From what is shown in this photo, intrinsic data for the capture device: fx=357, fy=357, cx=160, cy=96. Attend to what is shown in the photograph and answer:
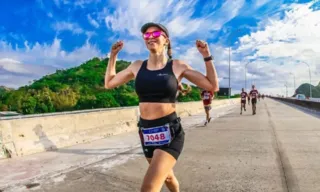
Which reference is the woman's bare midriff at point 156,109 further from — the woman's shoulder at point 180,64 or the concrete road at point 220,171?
the concrete road at point 220,171

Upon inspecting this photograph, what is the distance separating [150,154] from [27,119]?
5460 mm

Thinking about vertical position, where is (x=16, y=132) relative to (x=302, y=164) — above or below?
above

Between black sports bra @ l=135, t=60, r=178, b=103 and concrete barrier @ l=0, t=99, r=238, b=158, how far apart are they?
501cm

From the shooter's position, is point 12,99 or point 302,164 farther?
point 12,99

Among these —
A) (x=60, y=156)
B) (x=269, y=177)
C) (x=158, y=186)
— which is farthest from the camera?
(x=60, y=156)

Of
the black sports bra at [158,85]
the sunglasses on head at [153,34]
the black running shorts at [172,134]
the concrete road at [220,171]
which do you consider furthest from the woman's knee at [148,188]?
the concrete road at [220,171]

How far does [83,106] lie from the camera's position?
69.7 metres

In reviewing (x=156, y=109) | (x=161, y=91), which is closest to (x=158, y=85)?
(x=161, y=91)

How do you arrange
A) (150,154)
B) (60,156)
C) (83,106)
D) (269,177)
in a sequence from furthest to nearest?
(83,106) → (60,156) → (269,177) → (150,154)

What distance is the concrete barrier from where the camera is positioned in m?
7.66

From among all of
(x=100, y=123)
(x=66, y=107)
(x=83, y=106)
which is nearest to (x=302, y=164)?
(x=100, y=123)

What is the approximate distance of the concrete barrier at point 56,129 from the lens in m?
7.66

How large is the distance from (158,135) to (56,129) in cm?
642

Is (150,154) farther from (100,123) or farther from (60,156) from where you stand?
(100,123)
